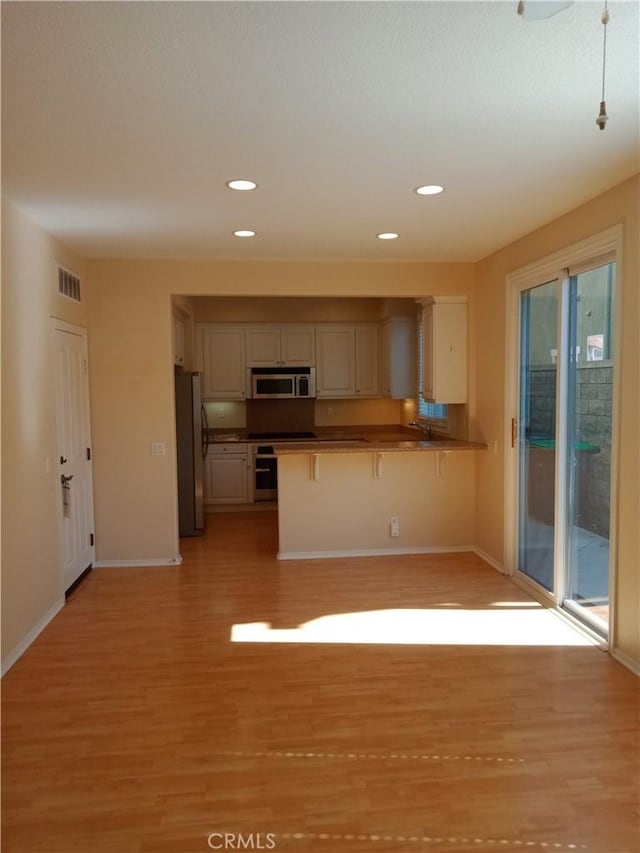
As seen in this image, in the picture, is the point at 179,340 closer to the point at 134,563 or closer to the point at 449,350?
the point at 134,563

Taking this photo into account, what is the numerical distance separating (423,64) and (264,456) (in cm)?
537

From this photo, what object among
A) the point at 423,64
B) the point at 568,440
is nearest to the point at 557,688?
the point at 568,440

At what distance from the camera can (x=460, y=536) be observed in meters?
5.27

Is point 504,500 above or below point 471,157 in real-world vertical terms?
below

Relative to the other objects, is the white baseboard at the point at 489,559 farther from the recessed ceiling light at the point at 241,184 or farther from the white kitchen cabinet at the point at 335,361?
the recessed ceiling light at the point at 241,184

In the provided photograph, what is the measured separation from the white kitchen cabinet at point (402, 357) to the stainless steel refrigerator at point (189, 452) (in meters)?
2.32

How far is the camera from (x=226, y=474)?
7.01m

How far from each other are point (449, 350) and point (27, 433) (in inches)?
139

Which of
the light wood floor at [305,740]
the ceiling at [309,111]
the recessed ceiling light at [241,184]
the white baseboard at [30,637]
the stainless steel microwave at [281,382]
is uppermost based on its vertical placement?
the recessed ceiling light at [241,184]

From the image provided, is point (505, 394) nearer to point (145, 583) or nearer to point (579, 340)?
point (579, 340)

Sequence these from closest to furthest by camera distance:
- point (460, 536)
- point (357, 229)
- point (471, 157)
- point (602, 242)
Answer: point (471, 157) < point (602, 242) < point (357, 229) < point (460, 536)

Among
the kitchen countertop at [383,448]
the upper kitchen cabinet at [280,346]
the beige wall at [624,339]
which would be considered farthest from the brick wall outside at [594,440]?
the upper kitchen cabinet at [280,346]

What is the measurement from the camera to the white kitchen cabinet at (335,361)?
730 centimetres

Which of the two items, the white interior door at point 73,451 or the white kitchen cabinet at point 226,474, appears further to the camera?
the white kitchen cabinet at point 226,474
